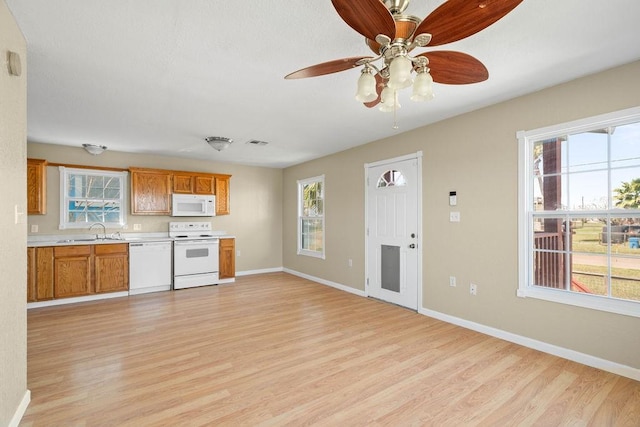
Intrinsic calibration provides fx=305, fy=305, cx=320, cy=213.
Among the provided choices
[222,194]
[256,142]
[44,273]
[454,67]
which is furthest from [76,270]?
[454,67]

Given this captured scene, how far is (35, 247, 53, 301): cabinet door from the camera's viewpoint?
4.28 meters

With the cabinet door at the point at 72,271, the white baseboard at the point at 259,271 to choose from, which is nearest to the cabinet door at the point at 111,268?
the cabinet door at the point at 72,271

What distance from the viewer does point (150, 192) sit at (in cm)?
549

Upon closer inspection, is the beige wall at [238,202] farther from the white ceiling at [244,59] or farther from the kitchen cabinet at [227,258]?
the white ceiling at [244,59]

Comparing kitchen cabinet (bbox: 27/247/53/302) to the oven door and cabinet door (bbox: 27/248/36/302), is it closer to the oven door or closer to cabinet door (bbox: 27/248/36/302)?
cabinet door (bbox: 27/248/36/302)

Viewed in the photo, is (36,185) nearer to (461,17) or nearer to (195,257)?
(195,257)

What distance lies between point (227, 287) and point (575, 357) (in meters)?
4.87

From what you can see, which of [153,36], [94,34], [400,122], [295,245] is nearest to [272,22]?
[153,36]

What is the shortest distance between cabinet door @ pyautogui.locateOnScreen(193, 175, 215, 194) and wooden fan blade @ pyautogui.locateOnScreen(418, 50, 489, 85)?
510 cm

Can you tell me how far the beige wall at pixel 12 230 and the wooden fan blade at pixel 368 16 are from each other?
6.15ft

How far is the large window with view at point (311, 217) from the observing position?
6.11 meters

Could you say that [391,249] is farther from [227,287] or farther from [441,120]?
[227,287]

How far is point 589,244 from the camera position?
2.70 m

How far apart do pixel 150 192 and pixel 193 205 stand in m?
0.76
